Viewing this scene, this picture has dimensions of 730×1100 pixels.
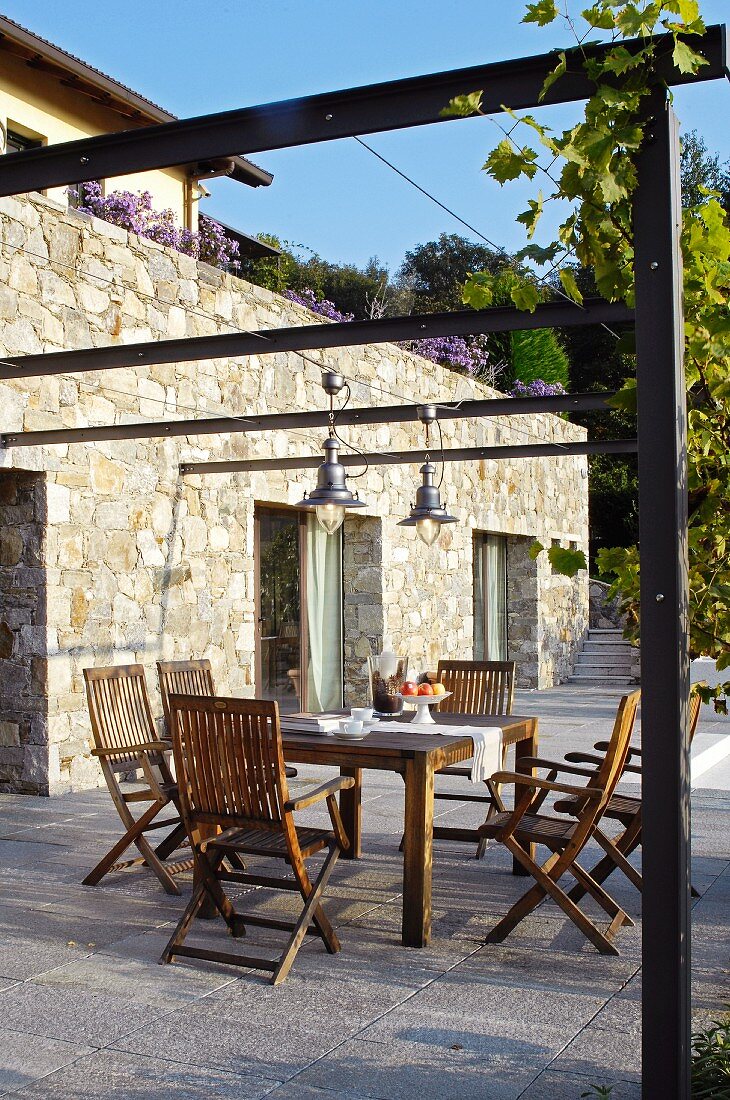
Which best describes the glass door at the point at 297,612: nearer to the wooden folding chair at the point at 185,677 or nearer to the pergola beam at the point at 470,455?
the pergola beam at the point at 470,455

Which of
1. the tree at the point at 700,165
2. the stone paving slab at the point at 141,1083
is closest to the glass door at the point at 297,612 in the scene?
the stone paving slab at the point at 141,1083

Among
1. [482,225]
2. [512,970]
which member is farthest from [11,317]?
[512,970]

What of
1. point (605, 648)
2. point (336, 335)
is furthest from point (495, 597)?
point (336, 335)

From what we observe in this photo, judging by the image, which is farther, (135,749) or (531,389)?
(531,389)

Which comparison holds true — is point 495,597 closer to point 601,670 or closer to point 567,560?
point 601,670

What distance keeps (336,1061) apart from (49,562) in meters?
4.18

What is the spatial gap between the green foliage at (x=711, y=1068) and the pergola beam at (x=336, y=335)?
93.1 inches

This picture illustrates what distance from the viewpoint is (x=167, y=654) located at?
7352mm

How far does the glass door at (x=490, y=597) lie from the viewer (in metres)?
13.1

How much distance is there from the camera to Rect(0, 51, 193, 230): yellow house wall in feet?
34.8

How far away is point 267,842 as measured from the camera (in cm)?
369

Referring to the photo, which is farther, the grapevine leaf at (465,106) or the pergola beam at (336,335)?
the pergola beam at (336,335)

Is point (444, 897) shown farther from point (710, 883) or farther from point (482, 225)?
point (482, 225)

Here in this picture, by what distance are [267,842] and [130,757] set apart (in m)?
1.68
